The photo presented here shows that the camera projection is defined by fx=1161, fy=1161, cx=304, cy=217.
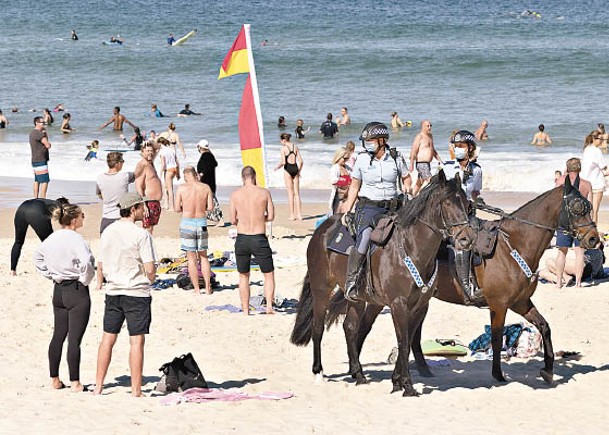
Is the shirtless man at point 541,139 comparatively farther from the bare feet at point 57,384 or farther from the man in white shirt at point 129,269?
the man in white shirt at point 129,269

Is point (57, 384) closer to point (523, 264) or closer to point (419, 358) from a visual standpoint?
point (419, 358)

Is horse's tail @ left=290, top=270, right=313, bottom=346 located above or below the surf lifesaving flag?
below

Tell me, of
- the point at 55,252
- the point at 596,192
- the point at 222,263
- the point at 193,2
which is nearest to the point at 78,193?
the point at 222,263

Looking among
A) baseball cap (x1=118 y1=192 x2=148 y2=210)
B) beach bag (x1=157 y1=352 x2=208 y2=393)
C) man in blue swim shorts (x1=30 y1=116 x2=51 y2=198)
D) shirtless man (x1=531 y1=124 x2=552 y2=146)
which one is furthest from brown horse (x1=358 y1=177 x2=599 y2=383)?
shirtless man (x1=531 y1=124 x2=552 y2=146)

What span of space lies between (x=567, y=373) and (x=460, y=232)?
93.9 inches

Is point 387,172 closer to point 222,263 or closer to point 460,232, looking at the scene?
point 460,232

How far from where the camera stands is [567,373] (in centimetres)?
1074

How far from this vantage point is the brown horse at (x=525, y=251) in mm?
9938

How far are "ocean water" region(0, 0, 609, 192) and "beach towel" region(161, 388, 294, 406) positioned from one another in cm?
1617

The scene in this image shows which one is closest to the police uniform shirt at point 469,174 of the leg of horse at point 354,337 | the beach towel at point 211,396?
the leg of horse at point 354,337

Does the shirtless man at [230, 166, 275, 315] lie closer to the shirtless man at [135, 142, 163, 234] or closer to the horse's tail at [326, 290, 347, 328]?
the shirtless man at [135, 142, 163, 234]

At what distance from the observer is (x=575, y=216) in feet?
32.5

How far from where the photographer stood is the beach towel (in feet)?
30.4

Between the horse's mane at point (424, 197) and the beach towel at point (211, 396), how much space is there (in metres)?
1.78
